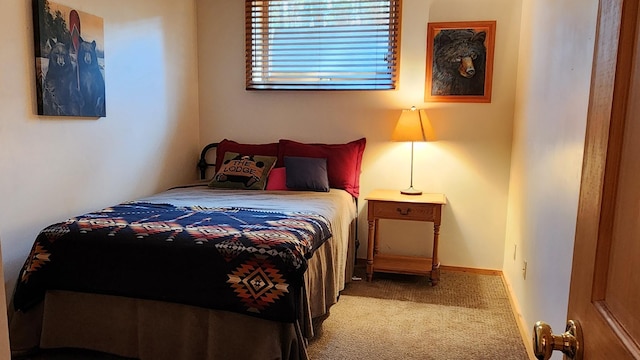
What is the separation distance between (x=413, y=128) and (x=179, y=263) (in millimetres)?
2042

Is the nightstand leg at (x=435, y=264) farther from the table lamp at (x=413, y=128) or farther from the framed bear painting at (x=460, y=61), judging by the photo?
the framed bear painting at (x=460, y=61)

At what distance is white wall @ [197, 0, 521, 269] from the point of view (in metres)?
3.46

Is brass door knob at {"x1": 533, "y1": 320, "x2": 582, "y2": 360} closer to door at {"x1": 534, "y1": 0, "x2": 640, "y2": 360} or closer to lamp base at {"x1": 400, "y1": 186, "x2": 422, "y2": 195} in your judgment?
door at {"x1": 534, "y1": 0, "x2": 640, "y2": 360}

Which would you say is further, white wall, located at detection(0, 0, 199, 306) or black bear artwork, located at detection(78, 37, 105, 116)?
black bear artwork, located at detection(78, 37, 105, 116)

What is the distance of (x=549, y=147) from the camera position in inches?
84.3

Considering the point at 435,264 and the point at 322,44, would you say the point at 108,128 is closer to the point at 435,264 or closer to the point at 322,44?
the point at 322,44

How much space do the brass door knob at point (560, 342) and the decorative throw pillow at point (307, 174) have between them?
2.64m

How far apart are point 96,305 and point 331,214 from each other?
135cm

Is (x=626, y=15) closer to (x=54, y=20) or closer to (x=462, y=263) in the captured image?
(x=54, y=20)

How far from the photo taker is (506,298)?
3.10 m

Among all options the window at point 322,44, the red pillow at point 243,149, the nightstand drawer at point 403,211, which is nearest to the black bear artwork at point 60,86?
the red pillow at point 243,149

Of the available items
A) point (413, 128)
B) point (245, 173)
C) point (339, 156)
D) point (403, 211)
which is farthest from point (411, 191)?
point (245, 173)

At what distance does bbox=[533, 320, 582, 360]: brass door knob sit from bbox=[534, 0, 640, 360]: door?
1 centimetres

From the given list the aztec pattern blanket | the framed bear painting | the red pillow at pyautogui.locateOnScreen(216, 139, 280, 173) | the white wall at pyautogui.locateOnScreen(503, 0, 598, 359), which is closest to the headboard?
the red pillow at pyautogui.locateOnScreen(216, 139, 280, 173)
